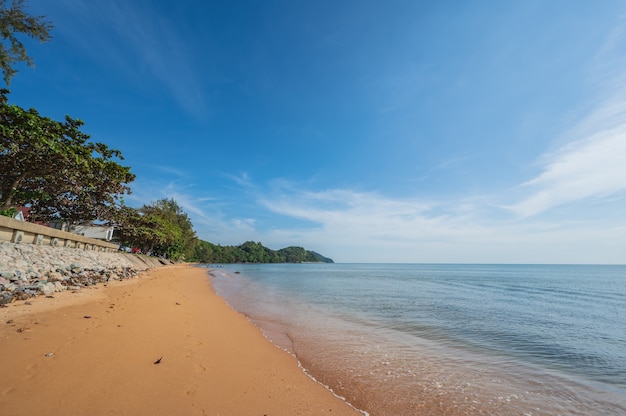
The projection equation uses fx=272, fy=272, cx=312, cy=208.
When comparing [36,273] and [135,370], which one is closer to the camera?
[135,370]

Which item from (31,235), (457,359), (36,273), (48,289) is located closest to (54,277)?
(36,273)

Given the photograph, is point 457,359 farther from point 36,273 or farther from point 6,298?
point 36,273

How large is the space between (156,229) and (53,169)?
34453mm

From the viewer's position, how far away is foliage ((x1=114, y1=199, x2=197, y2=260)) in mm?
41800

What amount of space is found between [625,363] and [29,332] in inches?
667

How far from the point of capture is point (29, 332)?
5.88 meters

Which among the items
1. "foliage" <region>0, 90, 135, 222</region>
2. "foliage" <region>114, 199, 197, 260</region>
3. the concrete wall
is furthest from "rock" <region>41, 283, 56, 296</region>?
"foliage" <region>114, 199, 197, 260</region>

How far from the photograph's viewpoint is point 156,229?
164 ft

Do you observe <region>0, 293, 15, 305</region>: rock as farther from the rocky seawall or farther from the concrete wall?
the concrete wall

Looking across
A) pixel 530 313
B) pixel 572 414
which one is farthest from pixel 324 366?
pixel 530 313

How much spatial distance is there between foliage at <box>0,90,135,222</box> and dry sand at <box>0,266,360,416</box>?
509 inches

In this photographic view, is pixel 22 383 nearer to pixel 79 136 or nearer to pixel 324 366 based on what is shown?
pixel 324 366

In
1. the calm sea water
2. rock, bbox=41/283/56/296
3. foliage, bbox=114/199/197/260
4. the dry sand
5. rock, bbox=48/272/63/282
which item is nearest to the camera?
the dry sand

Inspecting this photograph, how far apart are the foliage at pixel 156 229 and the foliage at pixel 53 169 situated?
476 cm
